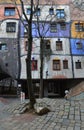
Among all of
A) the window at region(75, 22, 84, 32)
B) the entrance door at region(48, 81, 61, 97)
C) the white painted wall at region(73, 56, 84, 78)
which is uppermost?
the window at region(75, 22, 84, 32)

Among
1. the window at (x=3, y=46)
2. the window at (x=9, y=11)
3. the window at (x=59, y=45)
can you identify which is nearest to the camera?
the window at (x=3, y=46)

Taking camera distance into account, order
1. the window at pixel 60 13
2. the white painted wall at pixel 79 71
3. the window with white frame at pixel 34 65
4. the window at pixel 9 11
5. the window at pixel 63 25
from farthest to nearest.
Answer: the window at pixel 60 13 < the window at pixel 9 11 < the window at pixel 63 25 < the white painted wall at pixel 79 71 < the window with white frame at pixel 34 65

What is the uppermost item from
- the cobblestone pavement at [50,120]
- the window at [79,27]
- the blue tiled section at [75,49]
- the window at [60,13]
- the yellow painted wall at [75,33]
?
the window at [60,13]

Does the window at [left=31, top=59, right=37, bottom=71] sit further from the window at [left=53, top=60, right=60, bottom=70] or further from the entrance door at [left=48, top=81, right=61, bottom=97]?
the entrance door at [left=48, top=81, right=61, bottom=97]

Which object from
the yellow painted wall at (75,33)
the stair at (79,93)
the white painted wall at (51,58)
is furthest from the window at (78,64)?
the stair at (79,93)

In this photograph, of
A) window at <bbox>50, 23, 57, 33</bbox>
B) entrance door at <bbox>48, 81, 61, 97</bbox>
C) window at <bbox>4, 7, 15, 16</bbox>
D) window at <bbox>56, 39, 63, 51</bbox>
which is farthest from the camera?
entrance door at <bbox>48, 81, 61, 97</bbox>

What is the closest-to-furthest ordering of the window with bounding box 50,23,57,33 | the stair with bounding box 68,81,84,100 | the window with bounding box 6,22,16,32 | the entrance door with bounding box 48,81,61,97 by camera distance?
the stair with bounding box 68,81,84,100, the window with bounding box 6,22,16,32, the window with bounding box 50,23,57,33, the entrance door with bounding box 48,81,61,97

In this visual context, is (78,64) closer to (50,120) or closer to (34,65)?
(34,65)

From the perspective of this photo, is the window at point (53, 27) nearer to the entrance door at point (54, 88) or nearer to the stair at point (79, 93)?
the entrance door at point (54, 88)

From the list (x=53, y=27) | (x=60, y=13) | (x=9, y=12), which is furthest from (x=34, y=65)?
(x=60, y=13)

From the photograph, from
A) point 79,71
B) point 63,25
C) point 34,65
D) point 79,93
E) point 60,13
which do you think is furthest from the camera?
point 60,13

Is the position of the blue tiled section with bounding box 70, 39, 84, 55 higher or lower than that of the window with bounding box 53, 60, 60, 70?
higher

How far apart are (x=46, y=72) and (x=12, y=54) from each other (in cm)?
533

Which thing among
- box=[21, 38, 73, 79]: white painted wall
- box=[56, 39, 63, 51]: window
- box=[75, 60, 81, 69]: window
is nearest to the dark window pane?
box=[21, 38, 73, 79]: white painted wall
